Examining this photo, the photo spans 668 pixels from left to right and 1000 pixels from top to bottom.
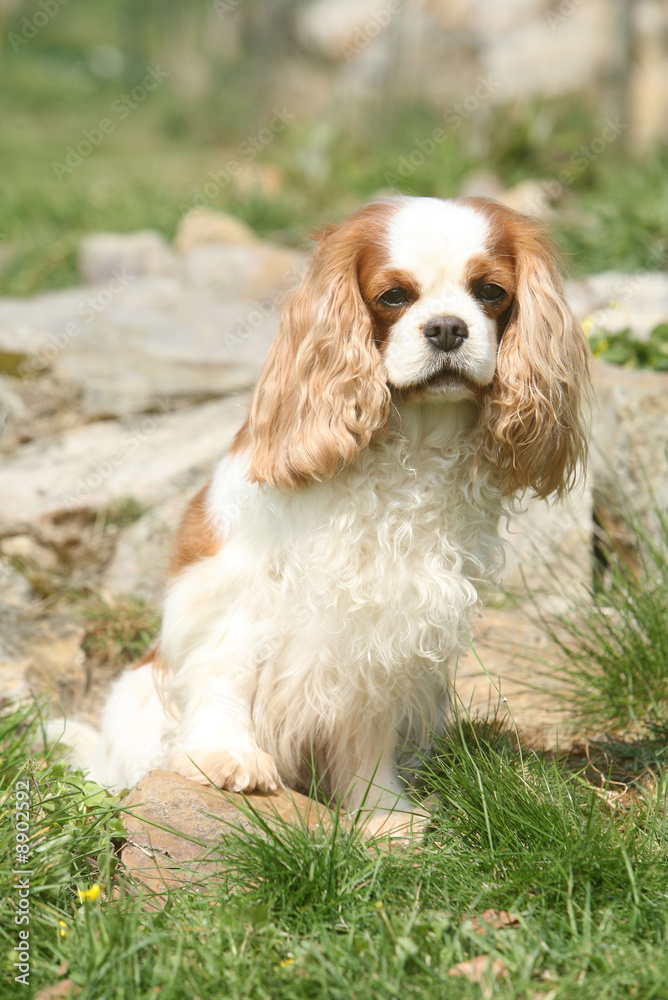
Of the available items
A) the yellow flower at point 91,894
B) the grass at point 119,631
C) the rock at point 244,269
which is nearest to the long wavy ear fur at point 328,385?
the yellow flower at point 91,894

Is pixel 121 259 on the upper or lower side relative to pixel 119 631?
upper

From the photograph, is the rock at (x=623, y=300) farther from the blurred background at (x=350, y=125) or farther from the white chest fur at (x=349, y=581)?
the white chest fur at (x=349, y=581)

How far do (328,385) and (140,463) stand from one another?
9.22 feet

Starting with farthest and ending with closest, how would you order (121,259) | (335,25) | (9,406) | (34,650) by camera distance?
(335,25)
(121,259)
(9,406)
(34,650)

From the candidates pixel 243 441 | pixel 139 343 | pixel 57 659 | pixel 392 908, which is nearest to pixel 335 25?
pixel 139 343

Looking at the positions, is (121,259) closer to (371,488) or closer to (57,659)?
(57,659)

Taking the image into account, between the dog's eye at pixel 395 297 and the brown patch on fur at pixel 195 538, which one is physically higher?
the dog's eye at pixel 395 297

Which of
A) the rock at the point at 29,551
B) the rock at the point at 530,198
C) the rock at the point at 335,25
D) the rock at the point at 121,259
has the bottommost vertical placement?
the rock at the point at 29,551

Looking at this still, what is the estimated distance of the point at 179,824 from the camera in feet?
8.84

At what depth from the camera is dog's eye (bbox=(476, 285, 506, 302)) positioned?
9.08ft

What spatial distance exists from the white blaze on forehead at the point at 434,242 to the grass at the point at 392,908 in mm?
1354

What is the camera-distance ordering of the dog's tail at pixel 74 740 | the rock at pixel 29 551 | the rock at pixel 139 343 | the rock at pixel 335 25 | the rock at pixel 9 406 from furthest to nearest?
the rock at pixel 335 25 → the rock at pixel 139 343 → the rock at pixel 9 406 → the rock at pixel 29 551 → the dog's tail at pixel 74 740

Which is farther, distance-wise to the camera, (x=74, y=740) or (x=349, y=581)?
(x=74, y=740)

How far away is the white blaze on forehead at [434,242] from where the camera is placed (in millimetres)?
2658
